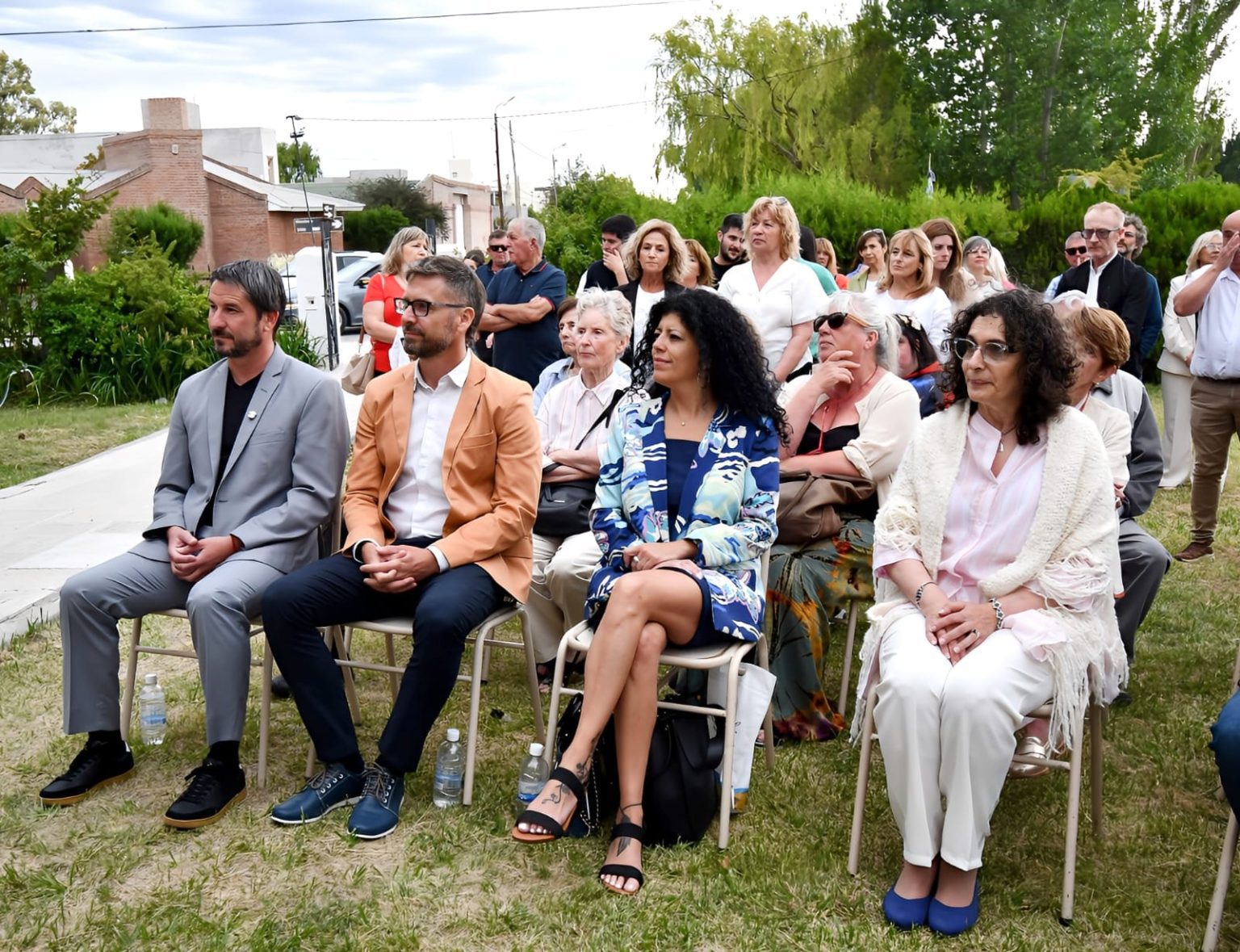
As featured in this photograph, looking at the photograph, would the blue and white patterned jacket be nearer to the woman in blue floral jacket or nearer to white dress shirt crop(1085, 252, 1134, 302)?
the woman in blue floral jacket

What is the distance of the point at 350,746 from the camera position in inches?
142

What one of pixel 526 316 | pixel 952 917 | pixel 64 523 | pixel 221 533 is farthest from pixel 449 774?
pixel 64 523

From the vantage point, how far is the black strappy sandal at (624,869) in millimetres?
3110

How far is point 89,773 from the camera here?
371cm

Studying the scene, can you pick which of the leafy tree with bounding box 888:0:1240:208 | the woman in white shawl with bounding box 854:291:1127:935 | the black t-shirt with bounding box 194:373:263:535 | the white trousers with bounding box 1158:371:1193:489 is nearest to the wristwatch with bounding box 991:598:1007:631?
the woman in white shawl with bounding box 854:291:1127:935

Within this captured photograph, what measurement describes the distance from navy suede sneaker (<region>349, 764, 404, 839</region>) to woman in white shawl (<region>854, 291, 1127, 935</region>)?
1454mm

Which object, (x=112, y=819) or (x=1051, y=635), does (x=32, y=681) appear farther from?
(x=1051, y=635)

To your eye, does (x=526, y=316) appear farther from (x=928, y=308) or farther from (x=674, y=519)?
(x=674, y=519)

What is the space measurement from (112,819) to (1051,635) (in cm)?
284

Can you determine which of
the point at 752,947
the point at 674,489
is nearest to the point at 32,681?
the point at 674,489

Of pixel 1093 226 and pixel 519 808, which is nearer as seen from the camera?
pixel 519 808

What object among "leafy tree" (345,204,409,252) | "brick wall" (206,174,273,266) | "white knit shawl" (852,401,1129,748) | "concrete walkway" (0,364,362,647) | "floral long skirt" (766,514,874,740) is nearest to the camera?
"white knit shawl" (852,401,1129,748)

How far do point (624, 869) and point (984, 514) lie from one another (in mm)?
1433

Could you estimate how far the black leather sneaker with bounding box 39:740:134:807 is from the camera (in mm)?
3646
